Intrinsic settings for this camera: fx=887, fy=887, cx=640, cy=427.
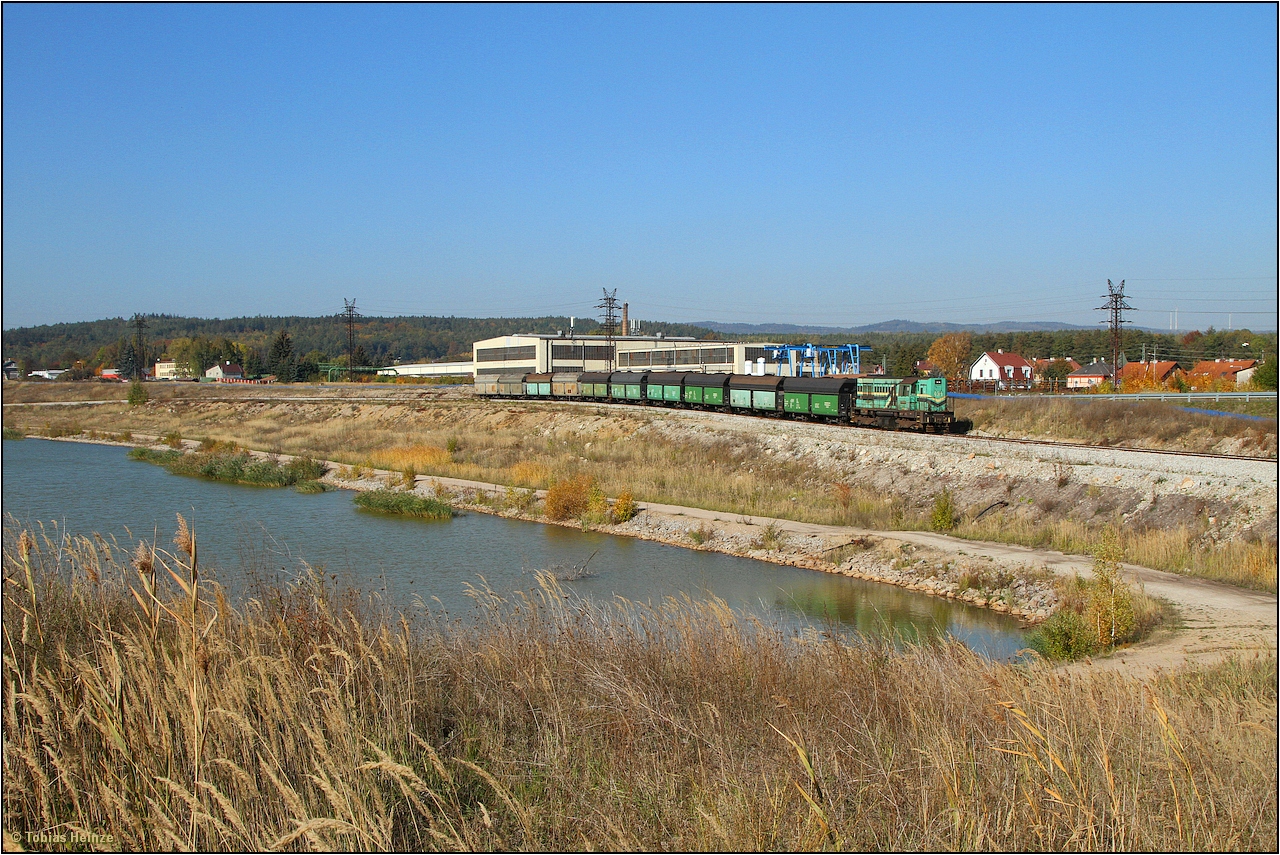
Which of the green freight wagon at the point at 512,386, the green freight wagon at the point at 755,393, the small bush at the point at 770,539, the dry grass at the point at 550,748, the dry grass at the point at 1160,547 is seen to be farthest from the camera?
the green freight wagon at the point at 512,386

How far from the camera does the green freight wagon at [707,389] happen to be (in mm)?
53938

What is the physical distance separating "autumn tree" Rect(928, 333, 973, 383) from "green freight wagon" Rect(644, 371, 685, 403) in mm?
57766

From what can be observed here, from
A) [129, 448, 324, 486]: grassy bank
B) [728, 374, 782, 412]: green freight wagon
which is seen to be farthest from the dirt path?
[129, 448, 324, 486]: grassy bank

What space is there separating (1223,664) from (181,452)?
52985 mm

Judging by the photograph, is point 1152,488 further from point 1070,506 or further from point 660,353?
point 660,353

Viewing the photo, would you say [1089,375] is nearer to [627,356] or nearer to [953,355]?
[953,355]

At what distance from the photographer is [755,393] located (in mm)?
51281

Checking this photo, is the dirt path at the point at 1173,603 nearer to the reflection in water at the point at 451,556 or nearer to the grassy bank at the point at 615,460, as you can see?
the grassy bank at the point at 615,460

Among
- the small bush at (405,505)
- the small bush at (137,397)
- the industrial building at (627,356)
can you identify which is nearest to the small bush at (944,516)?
the small bush at (405,505)

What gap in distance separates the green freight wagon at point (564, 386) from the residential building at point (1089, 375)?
172ft

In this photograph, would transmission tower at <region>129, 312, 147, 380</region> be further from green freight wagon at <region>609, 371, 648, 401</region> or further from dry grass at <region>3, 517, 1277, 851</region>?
dry grass at <region>3, 517, 1277, 851</region>

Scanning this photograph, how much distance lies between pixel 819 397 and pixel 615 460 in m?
10.9

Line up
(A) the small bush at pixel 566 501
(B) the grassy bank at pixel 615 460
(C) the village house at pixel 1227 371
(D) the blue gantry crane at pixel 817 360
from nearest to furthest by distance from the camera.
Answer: (B) the grassy bank at pixel 615 460 < (A) the small bush at pixel 566 501 < (C) the village house at pixel 1227 371 < (D) the blue gantry crane at pixel 817 360

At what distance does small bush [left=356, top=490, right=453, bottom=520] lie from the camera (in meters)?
34.0
